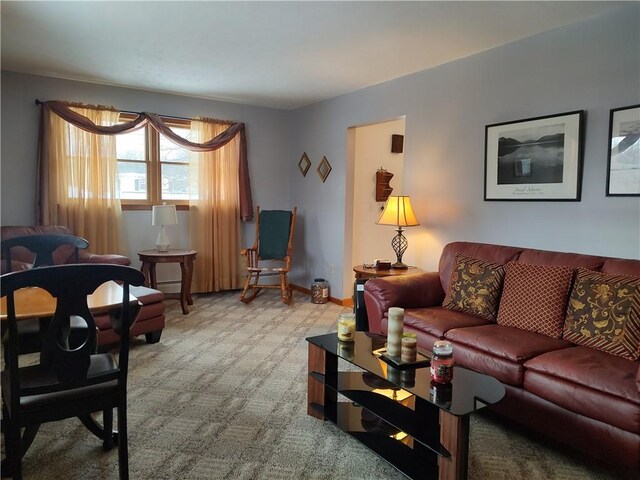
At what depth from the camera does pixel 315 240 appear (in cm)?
554

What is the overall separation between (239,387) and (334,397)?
2.28 feet

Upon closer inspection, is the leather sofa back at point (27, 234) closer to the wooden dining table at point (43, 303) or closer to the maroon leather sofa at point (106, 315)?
the maroon leather sofa at point (106, 315)

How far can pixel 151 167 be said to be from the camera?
5078 millimetres

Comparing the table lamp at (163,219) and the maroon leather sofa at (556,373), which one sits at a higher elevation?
the table lamp at (163,219)

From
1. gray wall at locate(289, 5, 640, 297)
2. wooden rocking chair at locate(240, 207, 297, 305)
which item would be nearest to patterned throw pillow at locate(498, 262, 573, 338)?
gray wall at locate(289, 5, 640, 297)

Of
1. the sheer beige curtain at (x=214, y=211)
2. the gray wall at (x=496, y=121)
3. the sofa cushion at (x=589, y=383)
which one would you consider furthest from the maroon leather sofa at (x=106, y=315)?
the sofa cushion at (x=589, y=383)

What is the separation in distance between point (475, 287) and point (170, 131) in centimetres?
369

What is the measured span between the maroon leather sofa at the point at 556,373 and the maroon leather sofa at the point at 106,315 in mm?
1792

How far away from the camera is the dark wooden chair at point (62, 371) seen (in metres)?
1.54

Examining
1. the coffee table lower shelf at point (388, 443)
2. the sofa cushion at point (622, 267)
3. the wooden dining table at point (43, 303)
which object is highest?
the sofa cushion at point (622, 267)

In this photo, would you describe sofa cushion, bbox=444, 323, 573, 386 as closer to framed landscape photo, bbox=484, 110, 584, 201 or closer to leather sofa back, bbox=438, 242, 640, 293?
leather sofa back, bbox=438, 242, 640, 293

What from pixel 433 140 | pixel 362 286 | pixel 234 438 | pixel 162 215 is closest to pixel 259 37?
pixel 433 140

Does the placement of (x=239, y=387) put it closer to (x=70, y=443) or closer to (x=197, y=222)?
(x=70, y=443)

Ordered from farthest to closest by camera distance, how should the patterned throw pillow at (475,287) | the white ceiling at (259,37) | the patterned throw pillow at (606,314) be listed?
1. the patterned throw pillow at (475,287)
2. the white ceiling at (259,37)
3. the patterned throw pillow at (606,314)
